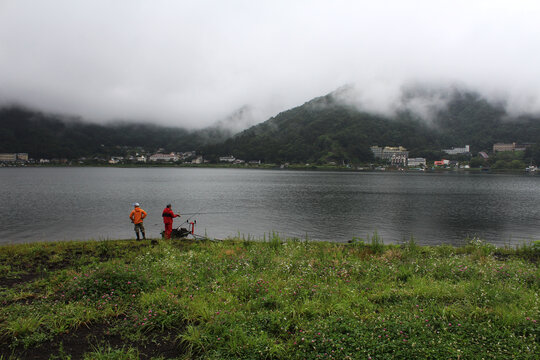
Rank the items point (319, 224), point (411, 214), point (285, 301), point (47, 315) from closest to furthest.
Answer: point (47, 315) < point (285, 301) < point (319, 224) < point (411, 214)

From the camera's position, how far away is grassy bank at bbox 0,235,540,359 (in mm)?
5867

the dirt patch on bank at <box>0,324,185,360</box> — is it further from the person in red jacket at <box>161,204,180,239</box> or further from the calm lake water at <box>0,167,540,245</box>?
the calm lake water at <box>0,167,540,245</box>

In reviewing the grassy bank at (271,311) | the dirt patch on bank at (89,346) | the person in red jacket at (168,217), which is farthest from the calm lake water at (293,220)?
the dirt patch on bank at (89,346)

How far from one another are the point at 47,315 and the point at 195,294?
11.3 ft

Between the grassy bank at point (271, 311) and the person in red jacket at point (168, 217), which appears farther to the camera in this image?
the person in red jacket at point (168, 217)

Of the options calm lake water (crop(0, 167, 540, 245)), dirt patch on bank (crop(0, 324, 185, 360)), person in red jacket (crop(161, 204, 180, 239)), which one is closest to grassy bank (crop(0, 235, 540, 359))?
dirt patch on bank (crop(0, 324, 185, 360))

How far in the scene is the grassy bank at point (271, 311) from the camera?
19.2ft

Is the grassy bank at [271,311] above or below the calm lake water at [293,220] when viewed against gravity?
above

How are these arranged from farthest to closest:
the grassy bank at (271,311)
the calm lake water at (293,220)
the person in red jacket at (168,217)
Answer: the calm lake water at (293,220) → the person in red jacket at (168,217) → the grassy bank at (271,311)

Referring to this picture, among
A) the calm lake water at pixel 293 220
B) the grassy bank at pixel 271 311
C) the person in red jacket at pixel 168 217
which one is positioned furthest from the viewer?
the calm lake water at pixel 293 220

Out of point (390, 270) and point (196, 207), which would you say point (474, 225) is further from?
point (196, 207)

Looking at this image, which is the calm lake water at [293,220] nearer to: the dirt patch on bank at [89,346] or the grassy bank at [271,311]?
the grassy bank at [271,311]

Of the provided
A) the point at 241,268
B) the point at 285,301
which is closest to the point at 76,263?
the point at 241,268

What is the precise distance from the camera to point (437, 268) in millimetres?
10875
